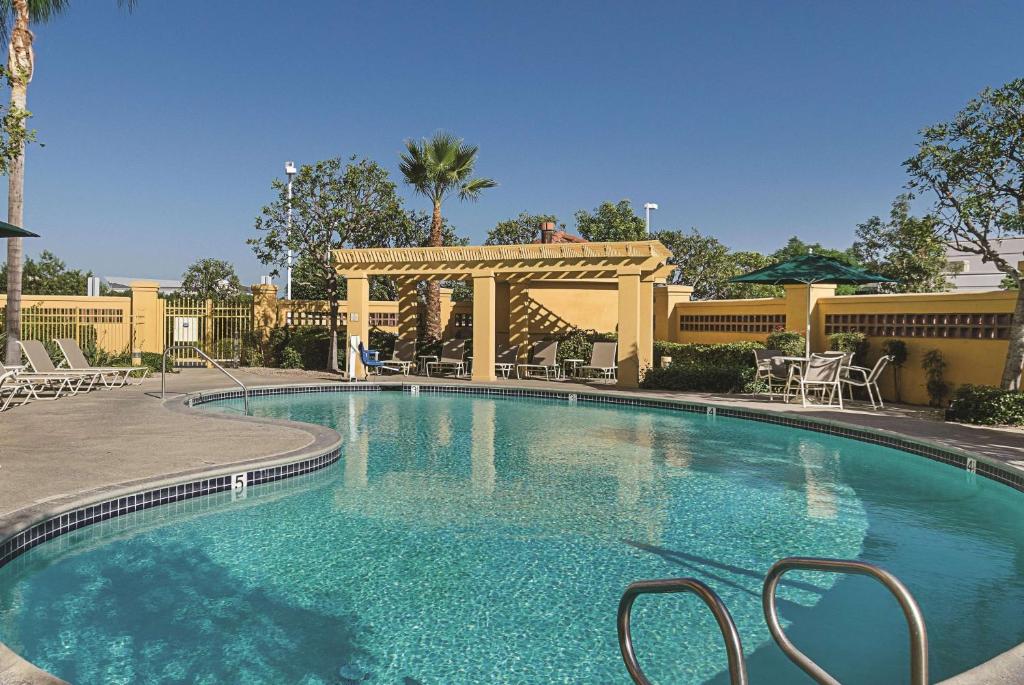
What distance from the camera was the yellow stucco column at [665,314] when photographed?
21.2 metres

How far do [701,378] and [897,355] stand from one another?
3789 millimetres

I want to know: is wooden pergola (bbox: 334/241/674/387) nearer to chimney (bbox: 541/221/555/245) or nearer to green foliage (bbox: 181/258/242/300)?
chimney (bbox: 541/221/555/245)

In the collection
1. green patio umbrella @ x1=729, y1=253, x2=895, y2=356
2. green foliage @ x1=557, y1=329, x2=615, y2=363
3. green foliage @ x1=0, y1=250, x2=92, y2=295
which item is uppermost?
green foliage @ x1=0, y1=250, x2=92, y2=295

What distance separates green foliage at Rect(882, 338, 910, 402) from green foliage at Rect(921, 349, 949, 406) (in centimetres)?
54

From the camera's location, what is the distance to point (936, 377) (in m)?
12.8

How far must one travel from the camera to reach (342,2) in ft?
70.3

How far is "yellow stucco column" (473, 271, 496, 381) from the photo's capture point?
17656 millimetres

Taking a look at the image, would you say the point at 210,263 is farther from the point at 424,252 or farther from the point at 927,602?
the point at 927,602

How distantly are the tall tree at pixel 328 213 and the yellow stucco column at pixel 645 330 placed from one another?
7.78 meters

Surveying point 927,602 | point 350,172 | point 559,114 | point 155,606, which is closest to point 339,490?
point 155,606

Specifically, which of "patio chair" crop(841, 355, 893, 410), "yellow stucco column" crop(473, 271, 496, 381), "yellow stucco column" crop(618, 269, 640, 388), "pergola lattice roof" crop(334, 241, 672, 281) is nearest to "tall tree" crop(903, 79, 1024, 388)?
"patio chair" crop(841, 355, 893, 410)

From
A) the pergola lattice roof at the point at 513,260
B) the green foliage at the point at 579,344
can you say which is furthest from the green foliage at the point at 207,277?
the green foliage at the point at 579,344

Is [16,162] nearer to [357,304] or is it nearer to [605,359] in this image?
[357,304]

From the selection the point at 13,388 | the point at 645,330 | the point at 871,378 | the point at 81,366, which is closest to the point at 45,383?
the point at 13,388
